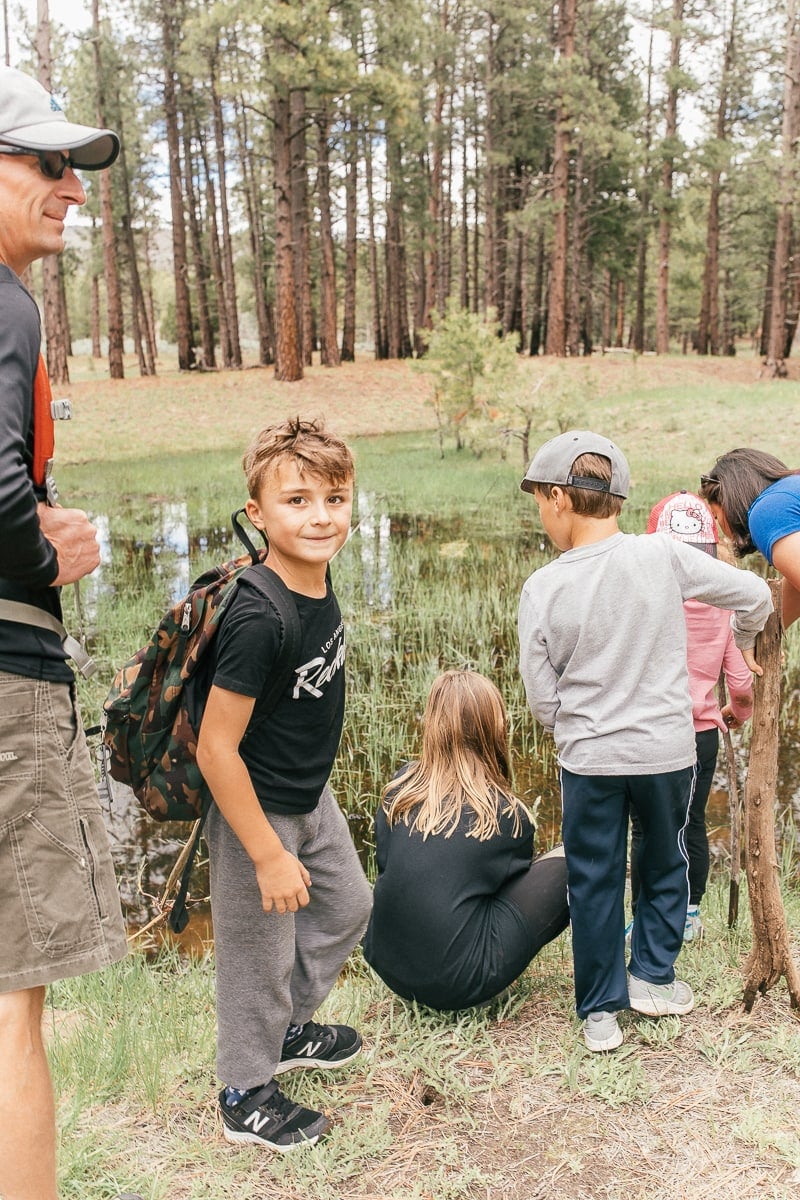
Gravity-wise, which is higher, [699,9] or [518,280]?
[699,9]

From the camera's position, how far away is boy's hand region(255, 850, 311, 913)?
6.64ft

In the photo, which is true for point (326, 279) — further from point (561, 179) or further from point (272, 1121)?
point (272, 1121)

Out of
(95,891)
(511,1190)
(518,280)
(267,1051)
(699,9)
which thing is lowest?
(511,1190)

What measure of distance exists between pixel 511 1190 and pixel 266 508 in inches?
64.2

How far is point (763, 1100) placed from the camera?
7.48 feet

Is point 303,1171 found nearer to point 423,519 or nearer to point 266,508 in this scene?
point 266,508

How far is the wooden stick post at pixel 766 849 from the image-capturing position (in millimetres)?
2531

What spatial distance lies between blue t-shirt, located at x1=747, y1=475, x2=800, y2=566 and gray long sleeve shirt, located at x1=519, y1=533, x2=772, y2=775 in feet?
0.80

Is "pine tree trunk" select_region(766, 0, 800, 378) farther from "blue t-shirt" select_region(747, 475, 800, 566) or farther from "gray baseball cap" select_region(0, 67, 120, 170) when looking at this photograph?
"gray baseball cap" select_region(0, 67, 120, 170)

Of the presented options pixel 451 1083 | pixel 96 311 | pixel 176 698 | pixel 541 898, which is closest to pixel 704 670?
pixel 541 898

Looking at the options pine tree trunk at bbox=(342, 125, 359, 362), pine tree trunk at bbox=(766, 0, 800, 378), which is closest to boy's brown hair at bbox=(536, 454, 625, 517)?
pine tree trunk at bbox=(766, 0, 800, 378)

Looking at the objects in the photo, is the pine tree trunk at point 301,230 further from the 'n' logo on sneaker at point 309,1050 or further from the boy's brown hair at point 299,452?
the 'n' logo on sneaker at point 309,1050

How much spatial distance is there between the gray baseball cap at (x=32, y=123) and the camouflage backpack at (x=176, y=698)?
31.8 inches

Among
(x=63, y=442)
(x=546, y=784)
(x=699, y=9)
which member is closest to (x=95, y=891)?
(x=546, y=784)
